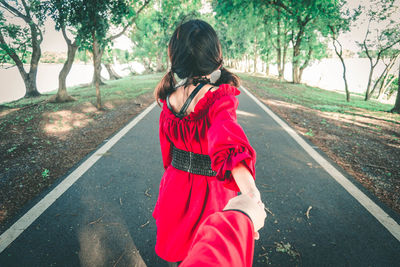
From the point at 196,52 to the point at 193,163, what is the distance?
0.70 m

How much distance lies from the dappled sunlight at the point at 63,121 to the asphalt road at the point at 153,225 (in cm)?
276

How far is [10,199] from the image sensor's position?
2631mm

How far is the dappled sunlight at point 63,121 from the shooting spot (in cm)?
527

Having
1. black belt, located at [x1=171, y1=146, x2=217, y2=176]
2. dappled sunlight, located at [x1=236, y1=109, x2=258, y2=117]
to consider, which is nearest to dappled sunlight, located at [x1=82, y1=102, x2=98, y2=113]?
dappled sunlight, located at [x1=236, y1=109, x2=258, y2=117]

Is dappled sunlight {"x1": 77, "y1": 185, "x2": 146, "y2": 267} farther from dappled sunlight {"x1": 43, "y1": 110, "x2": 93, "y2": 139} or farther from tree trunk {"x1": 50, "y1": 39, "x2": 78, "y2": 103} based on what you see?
tree trunk {"x1": 50, "y1": 39, "x2": 78, "y2": 103}

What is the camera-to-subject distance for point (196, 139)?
1.21 metres

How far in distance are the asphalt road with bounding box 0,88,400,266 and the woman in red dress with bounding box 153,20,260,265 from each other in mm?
883

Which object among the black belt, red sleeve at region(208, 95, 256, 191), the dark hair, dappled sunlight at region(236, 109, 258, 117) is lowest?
dappled sunlight at region(236, 109, 258, 117)

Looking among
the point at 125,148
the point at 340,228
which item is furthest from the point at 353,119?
the point at 125,148

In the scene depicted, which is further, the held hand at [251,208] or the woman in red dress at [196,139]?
the woman in red dress at [196,139]

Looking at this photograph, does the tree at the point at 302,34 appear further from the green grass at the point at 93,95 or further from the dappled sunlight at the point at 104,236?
the dappled sunlight at the point at 104,236

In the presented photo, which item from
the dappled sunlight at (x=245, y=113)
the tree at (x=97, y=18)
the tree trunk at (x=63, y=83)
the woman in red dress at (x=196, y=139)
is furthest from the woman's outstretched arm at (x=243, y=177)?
the tree trunk at (x=63, y=83)

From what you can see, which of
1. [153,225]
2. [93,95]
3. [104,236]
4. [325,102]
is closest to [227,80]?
[153,225]

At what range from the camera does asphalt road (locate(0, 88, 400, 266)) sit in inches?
73.9
